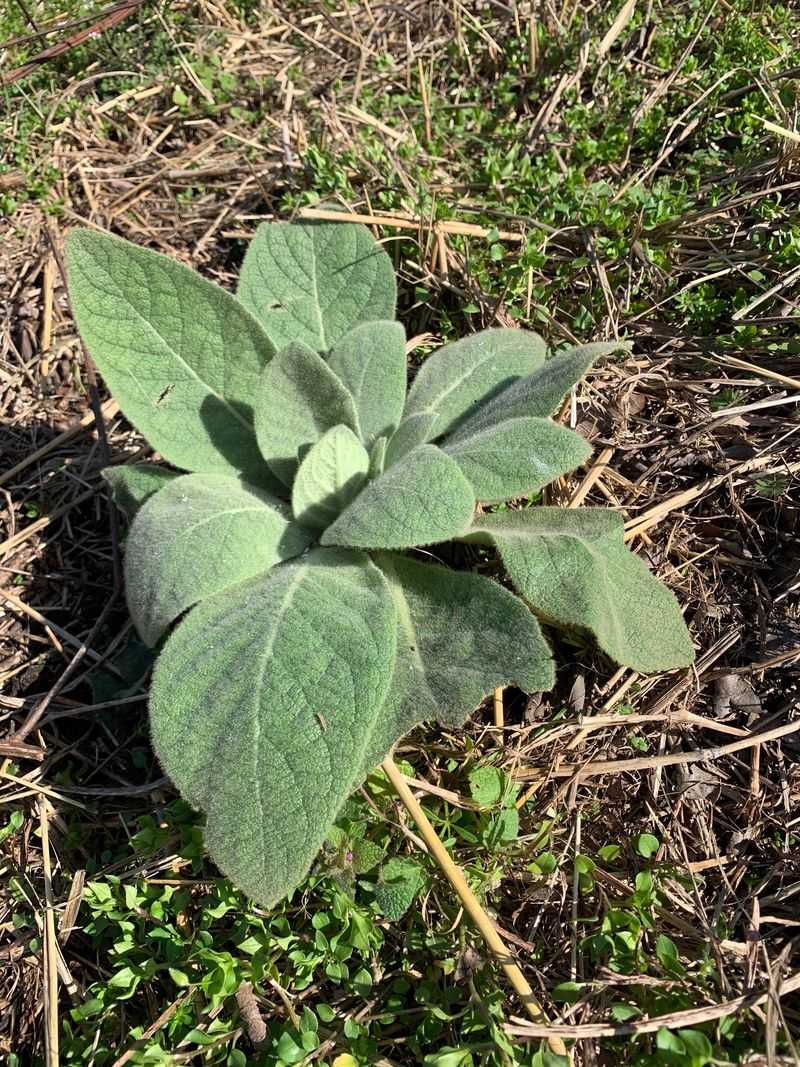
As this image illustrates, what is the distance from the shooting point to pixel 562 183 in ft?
8.80

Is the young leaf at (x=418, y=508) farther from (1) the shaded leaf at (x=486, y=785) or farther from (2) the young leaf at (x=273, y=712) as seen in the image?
(1) the shaded leaf at (x=486, y=785)

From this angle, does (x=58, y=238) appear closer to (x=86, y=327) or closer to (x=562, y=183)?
(x=86, y=327)

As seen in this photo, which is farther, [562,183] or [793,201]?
[562,183]

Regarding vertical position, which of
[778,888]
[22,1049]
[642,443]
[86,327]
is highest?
[86,327]

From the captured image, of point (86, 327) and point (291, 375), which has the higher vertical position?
point (86, 327)

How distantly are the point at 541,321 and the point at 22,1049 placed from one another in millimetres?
2092

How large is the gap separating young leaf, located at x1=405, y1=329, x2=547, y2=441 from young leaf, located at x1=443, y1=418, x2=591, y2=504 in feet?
0.89

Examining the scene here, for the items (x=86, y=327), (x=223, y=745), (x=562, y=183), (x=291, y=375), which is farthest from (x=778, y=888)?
(x=562, y=183)

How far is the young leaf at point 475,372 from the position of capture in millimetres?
2066

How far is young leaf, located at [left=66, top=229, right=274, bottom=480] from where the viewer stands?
1.89 metres

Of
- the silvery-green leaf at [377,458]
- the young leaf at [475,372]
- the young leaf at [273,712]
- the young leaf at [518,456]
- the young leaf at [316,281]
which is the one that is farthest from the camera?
the young leaf at [316,281]

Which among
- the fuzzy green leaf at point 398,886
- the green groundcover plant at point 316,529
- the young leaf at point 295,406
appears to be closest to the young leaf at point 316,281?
the green groundcover plant at point 316,529

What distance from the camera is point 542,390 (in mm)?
1810

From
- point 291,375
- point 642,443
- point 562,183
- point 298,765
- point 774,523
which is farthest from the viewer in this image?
point 562,183
